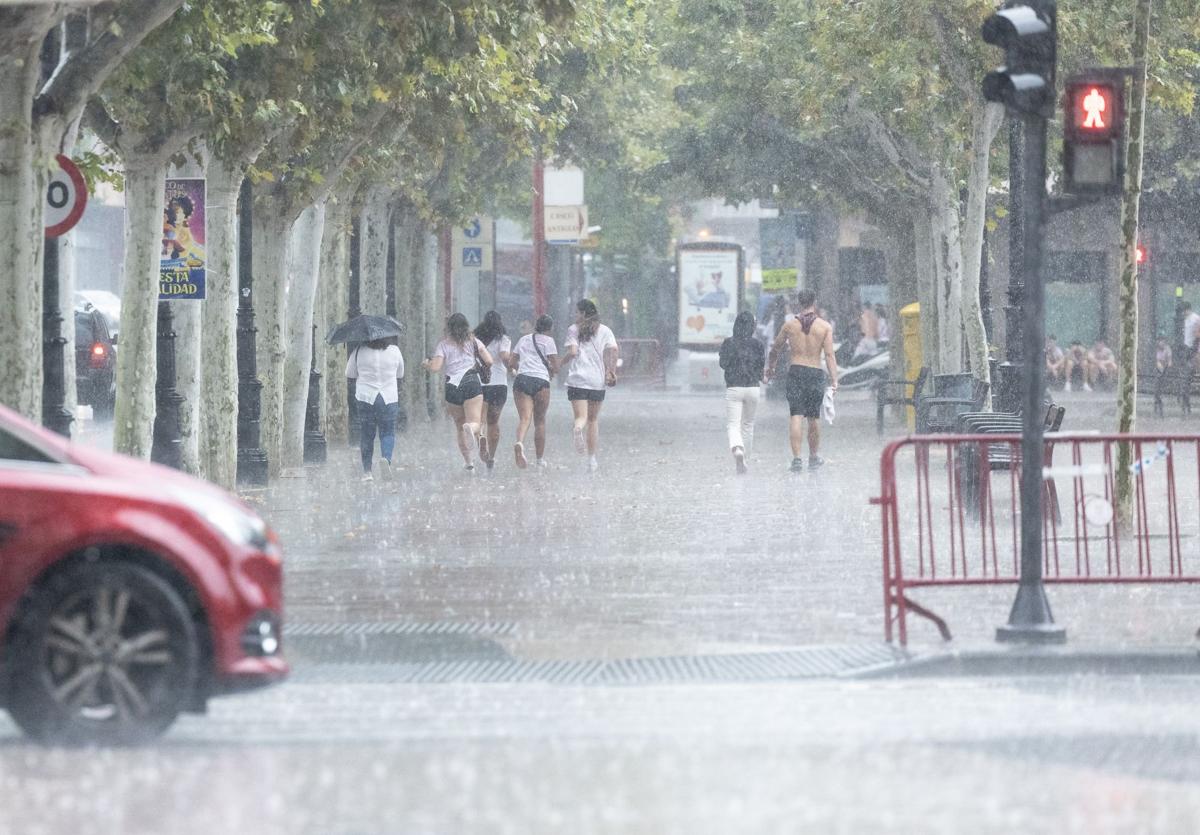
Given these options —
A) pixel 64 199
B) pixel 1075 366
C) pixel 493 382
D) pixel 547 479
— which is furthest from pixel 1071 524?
pixel 1075 366

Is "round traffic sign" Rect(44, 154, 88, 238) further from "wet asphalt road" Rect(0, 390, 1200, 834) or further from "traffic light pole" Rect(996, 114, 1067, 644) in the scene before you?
"traffic light pole" Rect(996, 114, 1067, 644)

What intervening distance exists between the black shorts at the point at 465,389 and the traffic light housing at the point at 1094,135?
13460 mm

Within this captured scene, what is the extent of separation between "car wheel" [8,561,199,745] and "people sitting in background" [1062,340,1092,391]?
4453 cm

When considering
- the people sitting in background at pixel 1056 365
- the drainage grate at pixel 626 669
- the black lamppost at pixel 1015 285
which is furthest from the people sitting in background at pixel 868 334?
the drainage grate at pixel 626 669

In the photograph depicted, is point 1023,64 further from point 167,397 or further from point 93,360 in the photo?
point 93,360

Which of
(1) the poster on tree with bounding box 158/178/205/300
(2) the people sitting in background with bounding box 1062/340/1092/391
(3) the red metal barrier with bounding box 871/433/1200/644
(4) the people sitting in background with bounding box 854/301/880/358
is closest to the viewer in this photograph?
(3) the red metal barrier with bounding box 871/433/1200/644

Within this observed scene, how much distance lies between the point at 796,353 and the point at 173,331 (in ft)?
23.8

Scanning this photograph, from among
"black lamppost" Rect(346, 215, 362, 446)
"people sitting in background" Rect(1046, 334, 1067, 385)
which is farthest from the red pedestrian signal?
"people sitting in background" Rect(1046, 334, 1067, 385)

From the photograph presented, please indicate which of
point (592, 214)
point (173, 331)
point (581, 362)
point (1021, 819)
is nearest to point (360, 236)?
point (581, 362)

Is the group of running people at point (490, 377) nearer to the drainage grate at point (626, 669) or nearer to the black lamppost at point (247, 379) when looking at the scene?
the black lamppost at point (247, 379)

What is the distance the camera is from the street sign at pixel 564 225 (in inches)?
1890

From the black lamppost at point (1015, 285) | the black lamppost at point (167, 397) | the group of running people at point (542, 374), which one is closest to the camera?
the black lamppost at point (1015, 285)

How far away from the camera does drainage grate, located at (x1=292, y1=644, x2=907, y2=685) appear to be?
1042 centimetres

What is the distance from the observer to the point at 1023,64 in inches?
449
